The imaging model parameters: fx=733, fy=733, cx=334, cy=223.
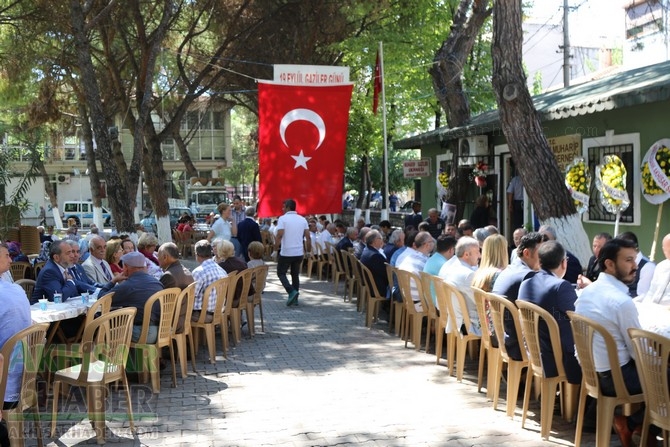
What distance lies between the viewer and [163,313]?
7105mm

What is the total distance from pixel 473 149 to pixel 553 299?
10.2 m

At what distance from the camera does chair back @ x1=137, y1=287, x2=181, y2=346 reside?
6.78 metres

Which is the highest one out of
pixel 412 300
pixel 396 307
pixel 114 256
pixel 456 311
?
pixel 114 256

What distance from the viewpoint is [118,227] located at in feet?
48.5

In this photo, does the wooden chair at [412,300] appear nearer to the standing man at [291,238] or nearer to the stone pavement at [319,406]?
the stone pavement at [319,406]

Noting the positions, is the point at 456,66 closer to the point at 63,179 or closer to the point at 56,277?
the point at 56,277

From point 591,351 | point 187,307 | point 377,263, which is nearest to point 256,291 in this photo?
point 377,263

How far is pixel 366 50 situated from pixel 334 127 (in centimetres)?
938

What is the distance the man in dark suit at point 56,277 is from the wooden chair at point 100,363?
1998 mm

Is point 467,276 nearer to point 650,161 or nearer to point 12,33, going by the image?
point 650,161

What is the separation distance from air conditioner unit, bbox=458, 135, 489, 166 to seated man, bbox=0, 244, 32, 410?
37.8ft

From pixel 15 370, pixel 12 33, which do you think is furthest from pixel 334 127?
pixel 12 33

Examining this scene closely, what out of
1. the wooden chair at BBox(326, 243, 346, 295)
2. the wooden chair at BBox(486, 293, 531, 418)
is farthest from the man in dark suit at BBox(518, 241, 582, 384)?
the wooden chair at BBox(326, 243, 346, 295)

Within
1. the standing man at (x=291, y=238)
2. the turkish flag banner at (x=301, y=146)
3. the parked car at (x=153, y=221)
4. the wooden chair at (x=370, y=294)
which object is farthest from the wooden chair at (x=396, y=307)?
the parked car at (x=153, y=221)
